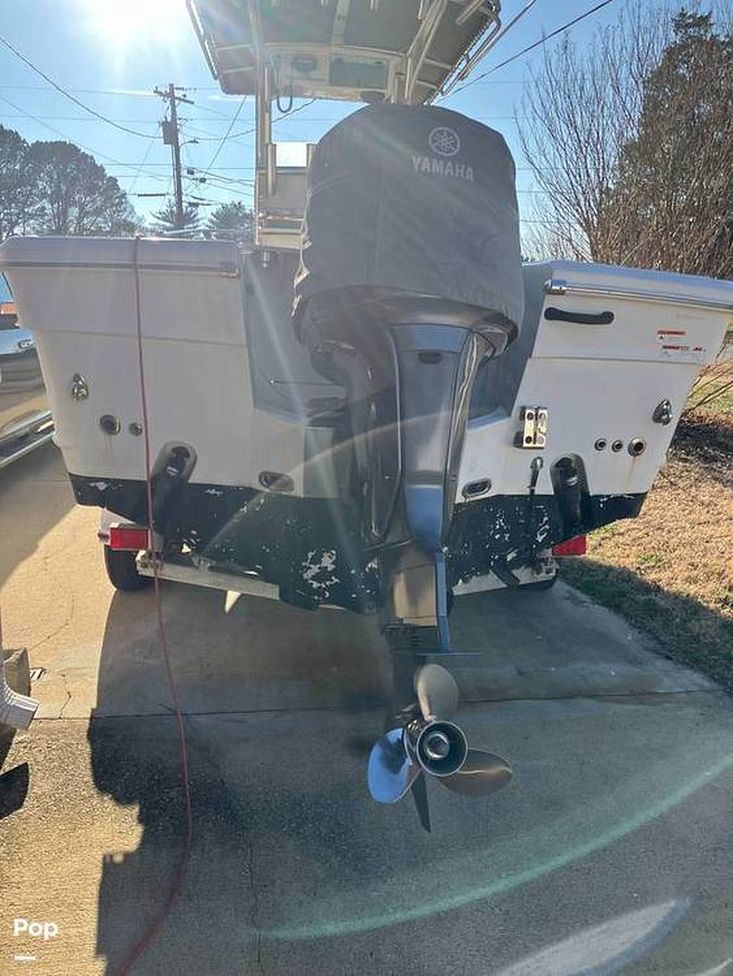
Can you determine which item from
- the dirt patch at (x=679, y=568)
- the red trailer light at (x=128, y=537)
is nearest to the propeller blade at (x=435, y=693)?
the red trailer light at (x=128, y=537)

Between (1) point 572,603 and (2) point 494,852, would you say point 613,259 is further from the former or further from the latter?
(2) point 494,852

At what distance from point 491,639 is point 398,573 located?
1897mm

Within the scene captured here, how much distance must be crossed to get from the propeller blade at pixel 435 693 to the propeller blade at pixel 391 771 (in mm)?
97

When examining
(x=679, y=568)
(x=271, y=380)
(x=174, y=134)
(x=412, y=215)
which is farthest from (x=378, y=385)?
(x=174, y=134)

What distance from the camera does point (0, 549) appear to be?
468 cm

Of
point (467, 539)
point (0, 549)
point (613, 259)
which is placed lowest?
point (0, 549)

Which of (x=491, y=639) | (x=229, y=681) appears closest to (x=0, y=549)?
(x=229, y=681)

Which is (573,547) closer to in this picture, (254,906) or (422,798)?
(422,798)

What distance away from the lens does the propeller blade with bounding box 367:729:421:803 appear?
1.77 meters

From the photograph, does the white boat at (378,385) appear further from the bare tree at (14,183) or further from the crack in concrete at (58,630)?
the bare tree at (14,183)

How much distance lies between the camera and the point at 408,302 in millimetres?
2104

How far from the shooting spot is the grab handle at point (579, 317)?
2641mm

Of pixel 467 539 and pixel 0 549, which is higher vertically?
pixel 467 539

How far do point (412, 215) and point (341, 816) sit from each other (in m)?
1.94
